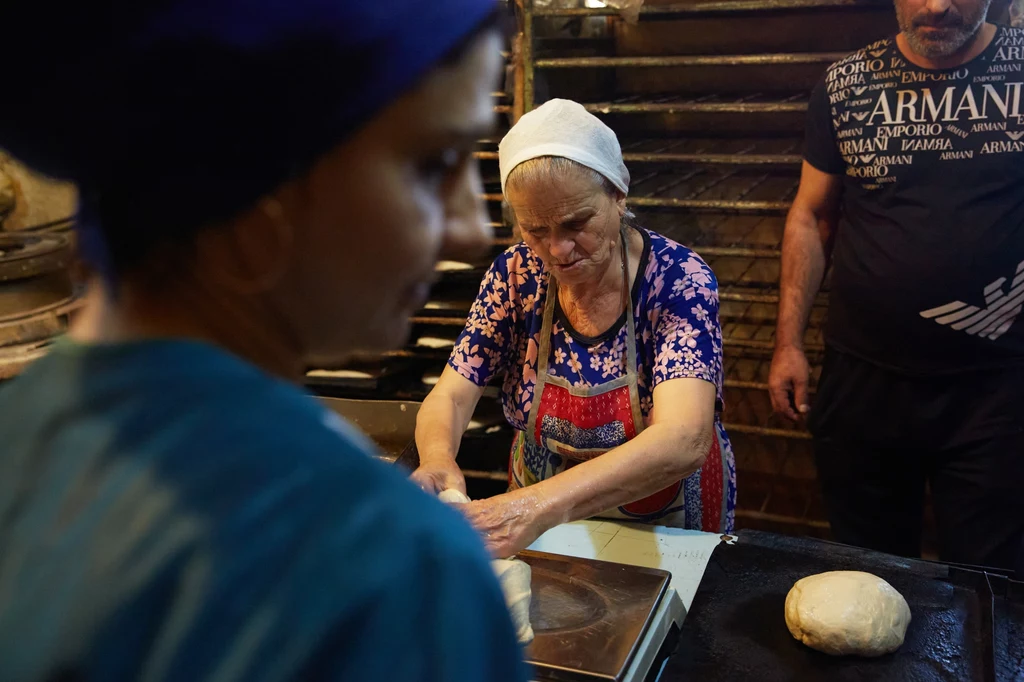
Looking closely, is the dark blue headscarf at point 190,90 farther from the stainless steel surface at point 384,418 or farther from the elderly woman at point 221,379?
the stainless steel surface at point 384,418

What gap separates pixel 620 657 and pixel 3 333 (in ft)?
7.14

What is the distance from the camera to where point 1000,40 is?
2008mm

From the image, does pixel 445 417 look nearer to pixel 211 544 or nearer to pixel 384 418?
pixel 384 418

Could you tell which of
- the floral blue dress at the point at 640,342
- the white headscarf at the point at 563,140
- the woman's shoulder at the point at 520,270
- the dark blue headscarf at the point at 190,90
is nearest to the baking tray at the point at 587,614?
the floral blue dress at the point at 640,342

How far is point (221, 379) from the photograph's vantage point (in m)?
0.40

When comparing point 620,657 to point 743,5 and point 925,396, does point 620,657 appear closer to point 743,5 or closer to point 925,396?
point 925,396

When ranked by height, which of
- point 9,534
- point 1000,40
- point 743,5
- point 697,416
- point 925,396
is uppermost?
point 743,5

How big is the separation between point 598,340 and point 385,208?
1528 mm

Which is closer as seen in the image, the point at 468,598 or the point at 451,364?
the point at 468,598

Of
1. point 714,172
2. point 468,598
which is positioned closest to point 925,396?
point 714,172

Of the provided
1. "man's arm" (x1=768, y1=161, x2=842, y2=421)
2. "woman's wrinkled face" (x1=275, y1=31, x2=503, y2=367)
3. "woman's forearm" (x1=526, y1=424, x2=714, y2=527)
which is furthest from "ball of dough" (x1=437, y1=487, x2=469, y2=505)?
"man's arm" (x1=768, y1=161, x2=842, y2=421)

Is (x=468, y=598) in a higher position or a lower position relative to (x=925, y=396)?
higher

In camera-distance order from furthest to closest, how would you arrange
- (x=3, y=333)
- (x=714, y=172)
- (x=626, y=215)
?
A: 1. (x=714, y=172)
2. (x=3, y=333)
3. (x=626, y=215)

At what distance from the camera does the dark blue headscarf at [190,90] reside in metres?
0.35
